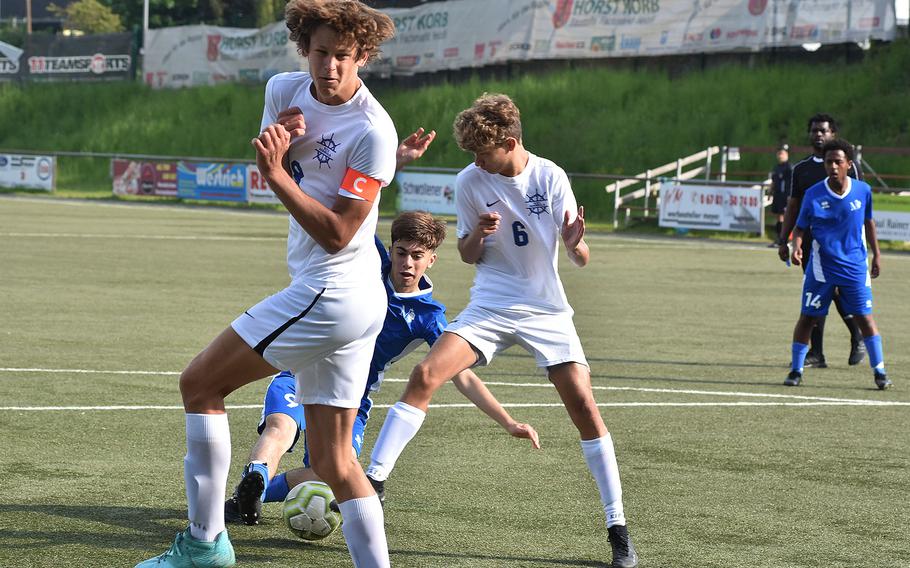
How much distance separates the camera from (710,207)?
105 ft

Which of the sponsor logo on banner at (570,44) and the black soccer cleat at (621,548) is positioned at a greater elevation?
the sponsor logo on banner at (570,44)

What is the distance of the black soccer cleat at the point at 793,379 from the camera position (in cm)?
1072

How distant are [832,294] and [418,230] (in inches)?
248

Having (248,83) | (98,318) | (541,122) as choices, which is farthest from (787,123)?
(98,318)

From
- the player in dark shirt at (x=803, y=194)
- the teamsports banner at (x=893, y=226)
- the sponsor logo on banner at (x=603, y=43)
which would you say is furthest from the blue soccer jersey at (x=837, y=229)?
the sponsor logo on banner at (x=603, y=43)

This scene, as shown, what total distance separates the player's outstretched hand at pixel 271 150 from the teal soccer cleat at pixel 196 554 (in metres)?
1.34

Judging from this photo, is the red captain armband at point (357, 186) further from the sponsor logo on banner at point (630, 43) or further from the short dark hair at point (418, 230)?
the sponsor logo on banner at point (630, 43)

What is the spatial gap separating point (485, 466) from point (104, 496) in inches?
79.3

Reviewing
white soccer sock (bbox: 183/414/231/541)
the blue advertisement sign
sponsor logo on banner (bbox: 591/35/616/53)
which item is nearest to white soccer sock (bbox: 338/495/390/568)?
white soccer sock (bbox: 183/414/231/541)

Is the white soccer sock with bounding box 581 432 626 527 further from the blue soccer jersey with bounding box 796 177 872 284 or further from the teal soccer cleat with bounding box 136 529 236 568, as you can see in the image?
the blue soccer jersey with bounding box 796 177 872 284

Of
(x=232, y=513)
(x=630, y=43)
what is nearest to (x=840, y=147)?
(x=232, y=513)

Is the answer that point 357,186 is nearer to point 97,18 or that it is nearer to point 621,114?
point 621,114

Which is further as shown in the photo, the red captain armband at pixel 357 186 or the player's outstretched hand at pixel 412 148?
the player's outstretched hand at pixel 412 148

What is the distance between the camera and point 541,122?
152ft
